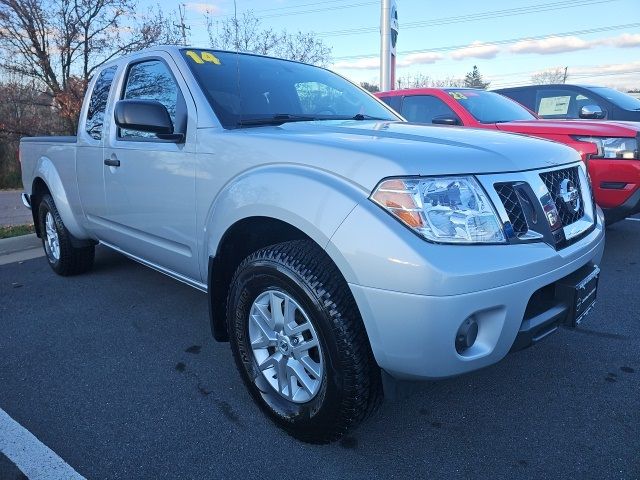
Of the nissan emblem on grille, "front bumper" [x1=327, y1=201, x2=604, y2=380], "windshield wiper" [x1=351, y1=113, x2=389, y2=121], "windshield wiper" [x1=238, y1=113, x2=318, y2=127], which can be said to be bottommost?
"front bumper" [x1=327, y1=201, x2=604, y2=380]

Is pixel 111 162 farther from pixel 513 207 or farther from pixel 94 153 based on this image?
pixel 513 207

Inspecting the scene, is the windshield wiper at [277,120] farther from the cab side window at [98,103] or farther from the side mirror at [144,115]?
the cab side window at [98,103]

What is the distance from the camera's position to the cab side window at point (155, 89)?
9.11 feet

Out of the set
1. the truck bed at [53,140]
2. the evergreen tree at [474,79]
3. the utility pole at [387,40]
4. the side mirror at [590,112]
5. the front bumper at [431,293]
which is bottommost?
the front bumper at [431,293]

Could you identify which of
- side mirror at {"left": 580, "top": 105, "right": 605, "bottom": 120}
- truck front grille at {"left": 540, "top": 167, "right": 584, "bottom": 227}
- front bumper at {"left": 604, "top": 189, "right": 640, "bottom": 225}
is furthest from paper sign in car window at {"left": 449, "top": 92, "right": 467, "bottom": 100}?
truck front grille at {"left": 540, "top": 167, "right": 584, "bottom": 227}

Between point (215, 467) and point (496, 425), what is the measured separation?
1.28 meters

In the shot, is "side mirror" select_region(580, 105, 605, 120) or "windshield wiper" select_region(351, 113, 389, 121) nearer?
"windshield wiper" select_region(351, 113, 389, 121)

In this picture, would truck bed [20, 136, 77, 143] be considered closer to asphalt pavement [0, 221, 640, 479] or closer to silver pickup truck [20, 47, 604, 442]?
silver pickup truck [20, 47, 604, 442]

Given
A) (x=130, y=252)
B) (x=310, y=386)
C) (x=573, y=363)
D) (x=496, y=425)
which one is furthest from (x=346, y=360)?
(x=130, y=252)

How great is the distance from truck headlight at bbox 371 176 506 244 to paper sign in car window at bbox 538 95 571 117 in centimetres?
679

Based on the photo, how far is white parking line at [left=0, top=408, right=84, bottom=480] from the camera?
200 cm

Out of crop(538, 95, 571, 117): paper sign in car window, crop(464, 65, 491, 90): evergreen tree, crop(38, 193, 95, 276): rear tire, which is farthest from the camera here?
crop(464, 65, 491, 90): evergreen tree

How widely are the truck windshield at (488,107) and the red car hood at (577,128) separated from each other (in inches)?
15.6

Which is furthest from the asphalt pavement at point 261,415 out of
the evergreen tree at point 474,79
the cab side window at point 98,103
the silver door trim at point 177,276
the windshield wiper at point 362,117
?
the evergreen tree at point 474,79
